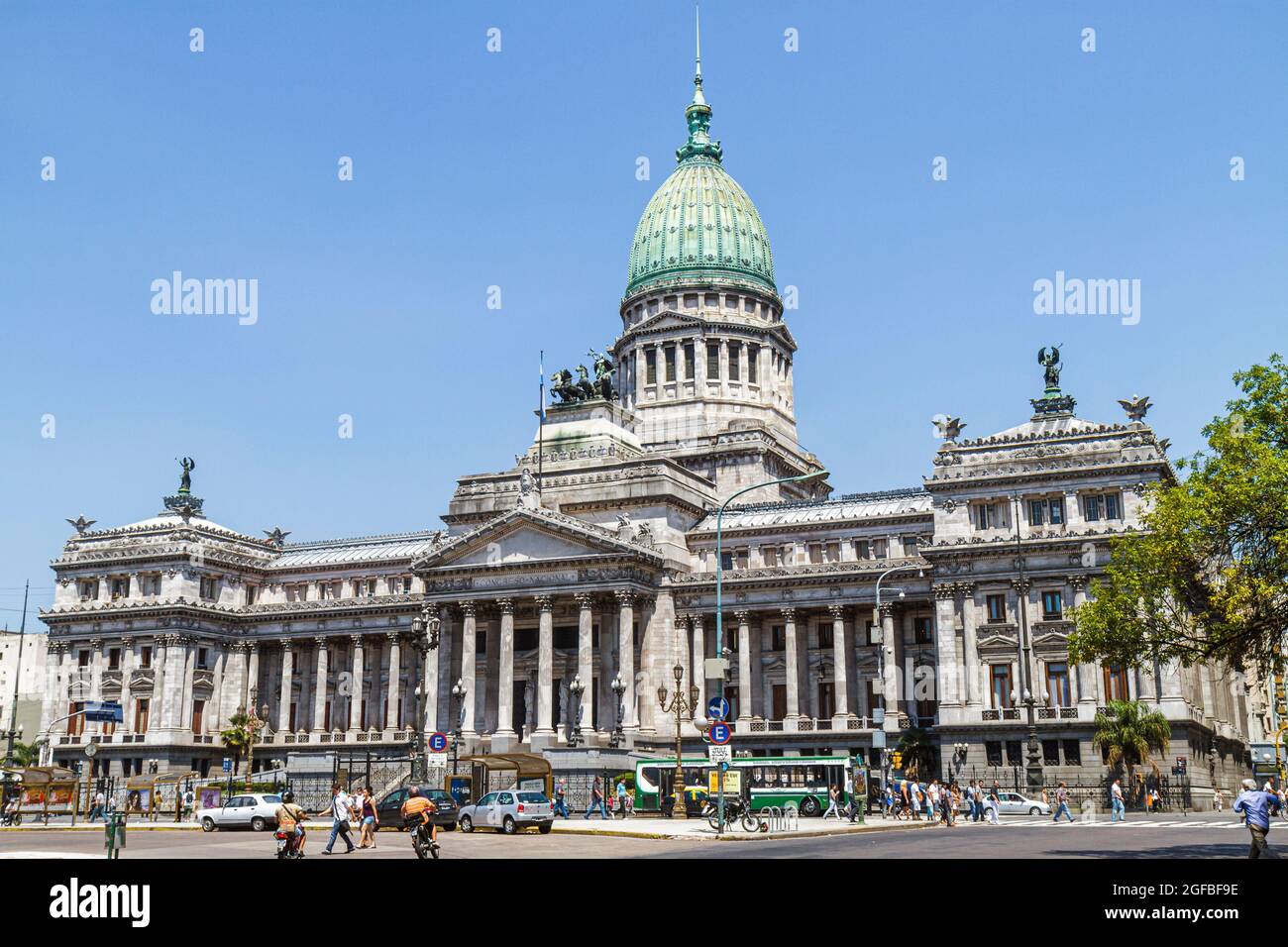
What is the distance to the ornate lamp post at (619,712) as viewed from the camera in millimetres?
80750

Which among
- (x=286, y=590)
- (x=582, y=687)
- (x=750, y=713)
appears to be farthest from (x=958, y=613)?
(x=286, y=590)

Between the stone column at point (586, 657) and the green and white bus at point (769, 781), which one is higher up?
the stone column at point (586, 657)

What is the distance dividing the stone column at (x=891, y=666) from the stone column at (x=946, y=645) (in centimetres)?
379

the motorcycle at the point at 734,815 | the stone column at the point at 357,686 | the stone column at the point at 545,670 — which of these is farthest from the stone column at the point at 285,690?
the motorcycle at the point at 734,815

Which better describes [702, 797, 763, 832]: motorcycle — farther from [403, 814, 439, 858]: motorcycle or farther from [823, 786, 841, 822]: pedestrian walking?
[403, 814, 439, 858]: motorcycle

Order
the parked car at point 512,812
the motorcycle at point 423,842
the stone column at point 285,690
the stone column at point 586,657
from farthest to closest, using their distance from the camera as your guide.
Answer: the stone column at point 285,690
the stone column at point 586,657
the parked car at point 512,812
the motorcycle at point 423,842

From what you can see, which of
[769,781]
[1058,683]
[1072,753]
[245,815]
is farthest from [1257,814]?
[1058,683]

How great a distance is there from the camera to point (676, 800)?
202ft

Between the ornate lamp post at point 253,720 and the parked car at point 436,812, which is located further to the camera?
the ornate lamp post at point 253,720

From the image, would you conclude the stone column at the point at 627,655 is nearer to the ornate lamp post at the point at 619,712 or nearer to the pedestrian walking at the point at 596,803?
the ornate lamp post at the point at 619,712

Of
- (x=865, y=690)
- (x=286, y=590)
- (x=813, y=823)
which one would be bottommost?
(x=813, y=823)
